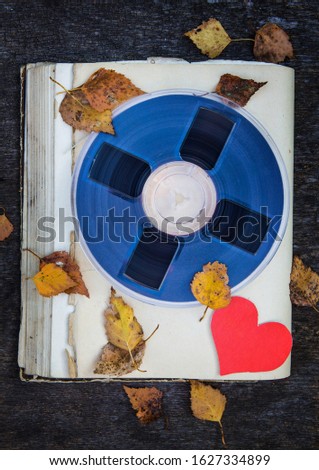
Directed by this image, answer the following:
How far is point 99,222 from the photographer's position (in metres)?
0.92

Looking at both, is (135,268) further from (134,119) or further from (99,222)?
(134,119)

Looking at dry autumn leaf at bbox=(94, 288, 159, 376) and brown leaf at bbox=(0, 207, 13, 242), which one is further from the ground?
brown leaf at bbox=(0, 207, 13, 242)

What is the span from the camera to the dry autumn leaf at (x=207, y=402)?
96cm

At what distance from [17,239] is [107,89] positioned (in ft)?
1.10

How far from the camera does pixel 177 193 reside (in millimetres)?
910

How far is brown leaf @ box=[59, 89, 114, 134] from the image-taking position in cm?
91

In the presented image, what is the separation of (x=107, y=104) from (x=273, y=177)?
1.10 feet

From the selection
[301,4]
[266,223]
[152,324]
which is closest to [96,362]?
[152,324]

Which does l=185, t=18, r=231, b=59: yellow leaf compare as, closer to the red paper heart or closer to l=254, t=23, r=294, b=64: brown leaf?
l=254, t=23, r=294, b=64: brown leaf

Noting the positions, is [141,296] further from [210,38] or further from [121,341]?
[210,38]

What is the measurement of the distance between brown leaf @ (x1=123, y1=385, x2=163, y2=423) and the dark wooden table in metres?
0.02

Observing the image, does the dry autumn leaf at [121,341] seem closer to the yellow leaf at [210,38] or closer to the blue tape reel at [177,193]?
the blue tape reel at [177,193]

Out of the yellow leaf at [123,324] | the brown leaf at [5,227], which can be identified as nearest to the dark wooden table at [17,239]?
the brown leaf at [5,227]

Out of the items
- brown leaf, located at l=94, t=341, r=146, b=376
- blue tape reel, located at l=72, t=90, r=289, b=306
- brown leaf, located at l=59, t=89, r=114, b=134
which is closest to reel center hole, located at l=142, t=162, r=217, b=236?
blue tape reel, located at l=72, t=90, r=289, b=306
